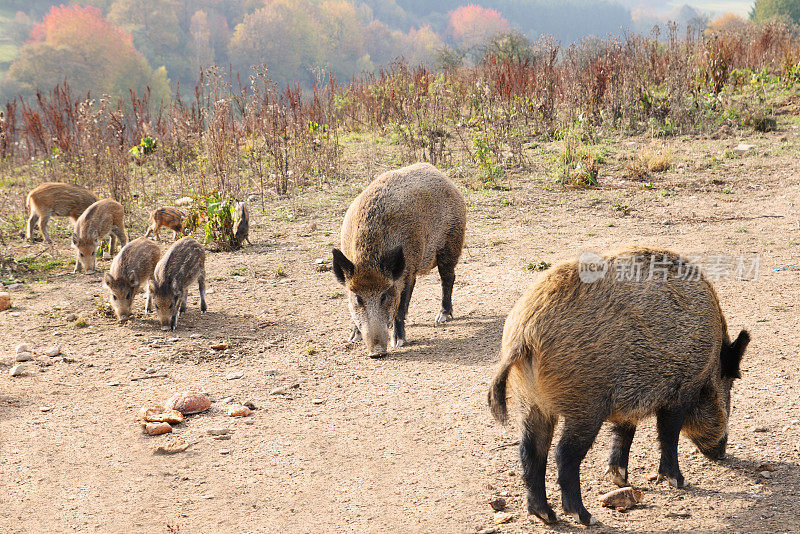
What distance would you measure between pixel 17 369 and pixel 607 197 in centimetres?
810

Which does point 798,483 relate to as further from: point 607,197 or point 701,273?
point 607,197

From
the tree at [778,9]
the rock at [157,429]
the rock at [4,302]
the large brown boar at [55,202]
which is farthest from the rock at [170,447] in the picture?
the tree at [778,9]

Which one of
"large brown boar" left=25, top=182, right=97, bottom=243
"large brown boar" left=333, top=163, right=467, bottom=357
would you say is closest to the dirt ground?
"large brown boar" left=333, top=163, right=467, bottom=357

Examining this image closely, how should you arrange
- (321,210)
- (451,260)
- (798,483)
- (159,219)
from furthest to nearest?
(321,210)
(159,219)
(451,260)
(798,483)

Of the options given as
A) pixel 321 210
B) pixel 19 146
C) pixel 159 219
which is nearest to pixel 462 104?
pixel 321 210

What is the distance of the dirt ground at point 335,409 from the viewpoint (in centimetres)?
357

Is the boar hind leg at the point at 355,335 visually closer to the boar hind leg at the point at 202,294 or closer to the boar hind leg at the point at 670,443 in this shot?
the boar hind leg at the point at 202,294

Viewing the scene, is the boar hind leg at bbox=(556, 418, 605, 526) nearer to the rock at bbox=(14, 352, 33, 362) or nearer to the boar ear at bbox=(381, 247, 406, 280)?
the boar ear at bbox=(381, 247, 406, 280)

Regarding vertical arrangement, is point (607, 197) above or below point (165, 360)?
above

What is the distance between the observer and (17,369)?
227 inches

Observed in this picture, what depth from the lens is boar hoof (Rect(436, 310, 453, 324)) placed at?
679cm

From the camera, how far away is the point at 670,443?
11.4ft

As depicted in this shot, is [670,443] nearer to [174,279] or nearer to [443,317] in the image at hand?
[443,317]

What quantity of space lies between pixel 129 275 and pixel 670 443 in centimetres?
555
